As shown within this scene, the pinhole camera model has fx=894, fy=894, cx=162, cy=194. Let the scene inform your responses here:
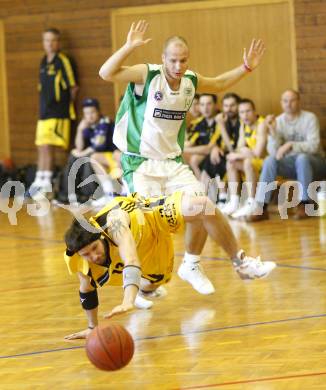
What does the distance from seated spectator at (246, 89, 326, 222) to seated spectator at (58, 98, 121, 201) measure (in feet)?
8.19

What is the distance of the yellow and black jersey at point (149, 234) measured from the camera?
18.2 ft

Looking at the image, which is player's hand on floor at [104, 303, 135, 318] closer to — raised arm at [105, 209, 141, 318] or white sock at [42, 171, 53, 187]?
raised arm at [105, 209, 141, 318]

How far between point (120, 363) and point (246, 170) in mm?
6782

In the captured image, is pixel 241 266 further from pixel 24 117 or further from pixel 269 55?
pixel 24 117

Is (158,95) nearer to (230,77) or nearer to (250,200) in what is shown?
(230,77)

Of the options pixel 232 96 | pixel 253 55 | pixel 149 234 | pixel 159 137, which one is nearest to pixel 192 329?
pixel 149 234

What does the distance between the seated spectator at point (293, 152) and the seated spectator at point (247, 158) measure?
105 mm

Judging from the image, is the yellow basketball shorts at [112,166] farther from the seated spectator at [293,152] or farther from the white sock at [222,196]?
the seated spectator at [293,152]

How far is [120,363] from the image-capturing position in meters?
4.50

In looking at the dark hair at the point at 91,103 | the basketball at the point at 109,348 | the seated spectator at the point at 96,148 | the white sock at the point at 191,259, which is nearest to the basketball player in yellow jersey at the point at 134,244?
the basketball at the point at 109,348

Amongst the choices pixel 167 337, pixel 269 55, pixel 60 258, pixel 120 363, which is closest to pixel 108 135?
pixel 269 55

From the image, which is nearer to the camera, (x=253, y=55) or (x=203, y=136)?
(x=253, y=55)

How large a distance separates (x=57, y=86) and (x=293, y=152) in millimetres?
4545

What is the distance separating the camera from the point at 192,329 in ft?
18.7
